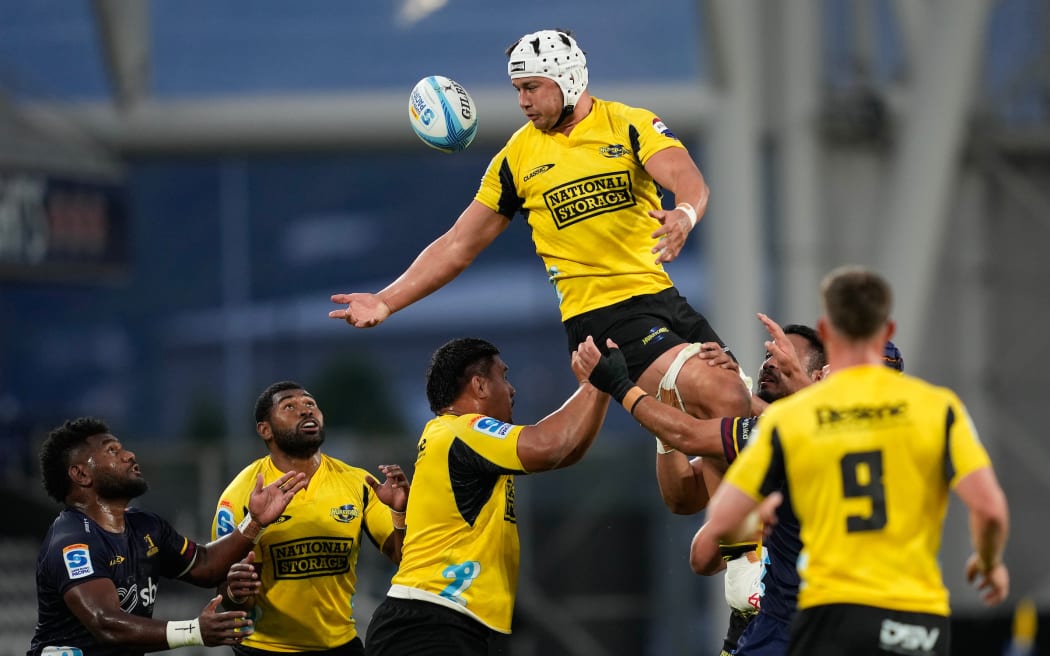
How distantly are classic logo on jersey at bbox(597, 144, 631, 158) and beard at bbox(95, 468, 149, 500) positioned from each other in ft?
9.20

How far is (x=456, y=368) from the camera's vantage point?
7.29m

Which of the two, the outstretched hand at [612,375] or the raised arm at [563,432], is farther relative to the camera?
the raised arm at [563,432]

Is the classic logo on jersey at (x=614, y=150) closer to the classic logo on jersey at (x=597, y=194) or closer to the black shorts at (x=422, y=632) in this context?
the classic logo on jersey at (x=597, y=194)

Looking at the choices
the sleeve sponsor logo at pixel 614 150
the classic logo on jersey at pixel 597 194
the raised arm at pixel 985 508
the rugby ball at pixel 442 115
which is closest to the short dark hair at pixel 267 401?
the rugby ball at pixel 442 115

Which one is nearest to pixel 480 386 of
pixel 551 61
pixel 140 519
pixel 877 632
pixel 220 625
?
pixel 551 61

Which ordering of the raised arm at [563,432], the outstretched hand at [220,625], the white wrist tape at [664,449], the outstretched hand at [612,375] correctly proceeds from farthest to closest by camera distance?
1. the white wrist tape at [664,449]
2. the outstretched hand at [220,625]
3. the raised arm at [563,432]
4. the outstretched hand at [612,375]

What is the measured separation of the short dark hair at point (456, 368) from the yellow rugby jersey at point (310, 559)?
1050mm

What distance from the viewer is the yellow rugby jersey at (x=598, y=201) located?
280 inches

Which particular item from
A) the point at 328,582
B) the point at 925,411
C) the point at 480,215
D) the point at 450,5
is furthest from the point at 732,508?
the point at 450,5

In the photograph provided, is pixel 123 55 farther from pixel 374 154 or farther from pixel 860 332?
pixel 860 332

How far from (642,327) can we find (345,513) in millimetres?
2025

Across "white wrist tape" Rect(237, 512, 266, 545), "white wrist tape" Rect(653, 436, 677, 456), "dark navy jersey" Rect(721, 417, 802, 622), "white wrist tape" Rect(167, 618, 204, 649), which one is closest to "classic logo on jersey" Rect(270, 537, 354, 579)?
"white wrist tape" Rect(237, 512, 266, 545)

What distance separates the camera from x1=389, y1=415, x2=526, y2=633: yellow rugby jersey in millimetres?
6969

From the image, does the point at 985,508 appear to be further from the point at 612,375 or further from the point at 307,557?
the point at 307,557
